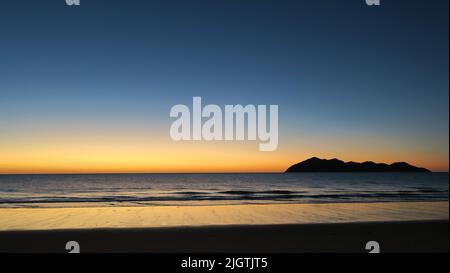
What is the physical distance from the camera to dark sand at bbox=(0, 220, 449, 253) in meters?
10.9

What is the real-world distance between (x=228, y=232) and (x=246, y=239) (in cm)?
143

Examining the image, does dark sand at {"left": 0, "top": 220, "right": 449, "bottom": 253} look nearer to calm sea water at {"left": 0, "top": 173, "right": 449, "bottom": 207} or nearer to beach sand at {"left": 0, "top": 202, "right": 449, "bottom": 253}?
beach sand at {"left": 0, "top": 202, "right": 449, "bottom": 253}

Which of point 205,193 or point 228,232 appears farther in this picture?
point 205,193

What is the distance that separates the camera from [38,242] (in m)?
12.1

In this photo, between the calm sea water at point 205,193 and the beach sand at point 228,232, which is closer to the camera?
the beach sand at point 228,232

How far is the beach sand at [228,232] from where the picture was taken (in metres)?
11.1

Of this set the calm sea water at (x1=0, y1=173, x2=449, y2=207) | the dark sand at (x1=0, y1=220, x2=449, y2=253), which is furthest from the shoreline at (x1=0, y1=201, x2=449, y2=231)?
the calm sea water at (x1=0, y1=173, x2=449, y2=207)

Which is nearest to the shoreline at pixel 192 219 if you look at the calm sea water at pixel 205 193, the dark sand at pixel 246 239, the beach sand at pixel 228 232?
the beach sand at pixel 228 232

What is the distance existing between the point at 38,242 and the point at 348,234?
989 centimetres

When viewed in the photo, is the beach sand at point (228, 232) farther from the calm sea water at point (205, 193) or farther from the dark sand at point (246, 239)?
the calm sea water at point (205, 193)

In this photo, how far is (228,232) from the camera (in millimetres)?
13586

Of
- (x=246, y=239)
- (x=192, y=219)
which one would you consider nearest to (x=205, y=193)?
(x=192, y=219)

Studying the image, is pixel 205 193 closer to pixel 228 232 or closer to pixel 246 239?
Answer: pixel 228 232
